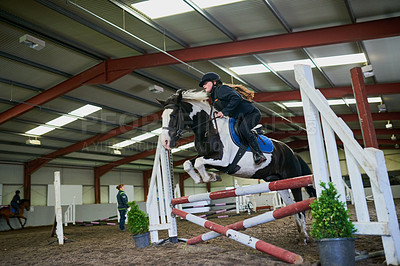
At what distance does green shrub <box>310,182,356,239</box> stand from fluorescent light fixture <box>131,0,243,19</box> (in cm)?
513

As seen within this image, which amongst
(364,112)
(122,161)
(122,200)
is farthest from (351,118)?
(122,161)

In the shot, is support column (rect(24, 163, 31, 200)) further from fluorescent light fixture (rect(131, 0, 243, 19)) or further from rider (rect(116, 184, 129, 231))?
fluorescent light fixture (rect(131, 0, 243, 19))

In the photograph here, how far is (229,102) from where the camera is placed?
3.66 metres

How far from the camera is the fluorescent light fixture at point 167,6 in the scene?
6.48 m

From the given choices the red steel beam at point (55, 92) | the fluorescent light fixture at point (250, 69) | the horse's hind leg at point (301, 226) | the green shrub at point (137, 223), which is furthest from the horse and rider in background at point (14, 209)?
the horse's hind leg at point (301, 226)

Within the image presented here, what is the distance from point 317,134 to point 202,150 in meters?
1.49

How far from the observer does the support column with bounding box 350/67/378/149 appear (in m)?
4.07

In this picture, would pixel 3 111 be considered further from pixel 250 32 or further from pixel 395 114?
pixel 395 114

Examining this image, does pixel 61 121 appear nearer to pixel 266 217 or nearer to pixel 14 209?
pixel 14 209

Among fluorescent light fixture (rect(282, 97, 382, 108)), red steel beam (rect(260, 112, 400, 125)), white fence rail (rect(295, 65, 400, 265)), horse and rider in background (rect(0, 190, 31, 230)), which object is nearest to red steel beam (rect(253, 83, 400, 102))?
fluorescent light fixture (rect(282, 97, 382, 108))

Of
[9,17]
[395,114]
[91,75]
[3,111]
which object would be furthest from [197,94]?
[395,114]

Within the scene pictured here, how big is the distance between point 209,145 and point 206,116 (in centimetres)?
48

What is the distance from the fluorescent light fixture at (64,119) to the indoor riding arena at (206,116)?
0.10 meters

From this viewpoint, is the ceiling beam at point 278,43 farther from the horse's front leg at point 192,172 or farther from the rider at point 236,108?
the horse's front leg at point 192,172
